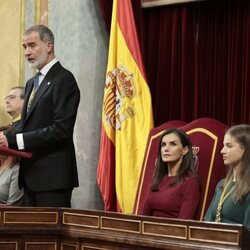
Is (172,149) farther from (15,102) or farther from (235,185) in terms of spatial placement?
(15,102)

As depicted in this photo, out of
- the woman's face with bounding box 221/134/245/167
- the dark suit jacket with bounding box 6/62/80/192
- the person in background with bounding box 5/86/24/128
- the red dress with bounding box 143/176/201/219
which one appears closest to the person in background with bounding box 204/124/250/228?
the woman's face with bounding box 221/134/245/167

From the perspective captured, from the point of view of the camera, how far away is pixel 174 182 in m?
3.84

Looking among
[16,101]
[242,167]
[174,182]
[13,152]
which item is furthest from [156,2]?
[13,152]

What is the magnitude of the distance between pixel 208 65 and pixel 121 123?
0.83 m

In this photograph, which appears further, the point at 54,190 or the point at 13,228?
the point at 54,190

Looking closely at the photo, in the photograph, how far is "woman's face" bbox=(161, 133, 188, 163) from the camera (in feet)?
→ 12.9

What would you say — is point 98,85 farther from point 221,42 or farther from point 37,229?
point 37,229

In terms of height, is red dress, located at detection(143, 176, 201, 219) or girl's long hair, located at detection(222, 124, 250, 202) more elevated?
girl's long hair, located at detection(222, 124, 250, 202)

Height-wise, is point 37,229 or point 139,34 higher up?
point 139,34

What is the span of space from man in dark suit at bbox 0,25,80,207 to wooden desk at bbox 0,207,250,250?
0.32 meters

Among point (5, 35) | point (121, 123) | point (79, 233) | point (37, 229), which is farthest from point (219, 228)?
point (5, 35)

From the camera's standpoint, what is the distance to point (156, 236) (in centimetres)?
285

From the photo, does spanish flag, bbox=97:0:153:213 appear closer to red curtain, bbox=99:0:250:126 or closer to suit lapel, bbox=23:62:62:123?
red curtain, bbox=99:0:250:126

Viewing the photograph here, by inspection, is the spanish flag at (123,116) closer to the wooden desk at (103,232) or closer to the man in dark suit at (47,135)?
the man in dark suit at (47,135)
